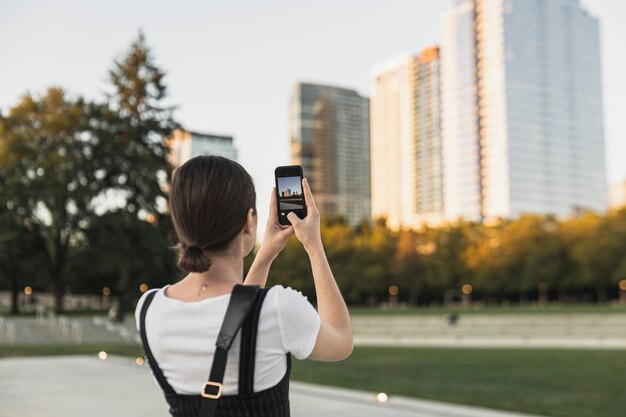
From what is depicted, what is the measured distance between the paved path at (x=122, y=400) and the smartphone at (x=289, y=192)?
18.2 feet

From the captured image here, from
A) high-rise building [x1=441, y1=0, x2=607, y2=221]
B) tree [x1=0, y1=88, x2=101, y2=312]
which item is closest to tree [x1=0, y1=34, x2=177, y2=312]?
tree [x1=0, y1=88, x2=101, y2=312]

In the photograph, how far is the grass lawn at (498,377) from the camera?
30.6 ft

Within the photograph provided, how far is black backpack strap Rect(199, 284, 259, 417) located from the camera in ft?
5.03

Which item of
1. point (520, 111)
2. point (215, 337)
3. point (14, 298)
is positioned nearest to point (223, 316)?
point (215, 337)

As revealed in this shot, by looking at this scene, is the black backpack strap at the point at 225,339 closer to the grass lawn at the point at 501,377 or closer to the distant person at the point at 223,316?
the distant person at the point at 223,316

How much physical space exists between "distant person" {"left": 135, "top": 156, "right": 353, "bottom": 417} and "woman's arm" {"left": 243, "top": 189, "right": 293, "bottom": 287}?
140 mm

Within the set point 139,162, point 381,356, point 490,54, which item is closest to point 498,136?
point 490,54

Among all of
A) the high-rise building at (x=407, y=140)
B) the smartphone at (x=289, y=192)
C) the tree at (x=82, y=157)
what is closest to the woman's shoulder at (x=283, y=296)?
the smartphone at (x=289, y=192)

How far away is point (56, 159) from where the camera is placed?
133 feet

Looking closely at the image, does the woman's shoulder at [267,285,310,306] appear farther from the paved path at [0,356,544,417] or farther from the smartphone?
the paved path at [0,356,544,417]

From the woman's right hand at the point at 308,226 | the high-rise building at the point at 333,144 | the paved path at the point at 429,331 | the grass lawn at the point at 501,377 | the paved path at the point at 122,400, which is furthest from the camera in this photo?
the high-rise building at the point at 333,144

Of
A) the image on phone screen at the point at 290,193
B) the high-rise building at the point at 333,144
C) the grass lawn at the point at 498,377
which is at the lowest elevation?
the grass lawn at the point at 498,377

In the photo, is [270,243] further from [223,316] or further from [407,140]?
[407,140]

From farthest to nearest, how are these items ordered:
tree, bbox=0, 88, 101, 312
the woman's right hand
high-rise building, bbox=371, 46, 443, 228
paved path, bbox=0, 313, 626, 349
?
1. high-rise building, bbox=371, 46, 443, 228
2. tree, bbox=0, 88, 101, 312
3. paved path, bbox=0, 313, 626, 349
4. the woman's right hand
